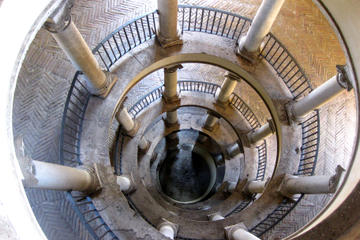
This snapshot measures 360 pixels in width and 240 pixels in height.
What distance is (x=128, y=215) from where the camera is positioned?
7223 mm

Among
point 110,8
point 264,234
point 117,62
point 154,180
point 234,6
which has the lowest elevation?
point 264,234

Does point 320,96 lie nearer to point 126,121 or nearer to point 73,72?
point 126,121

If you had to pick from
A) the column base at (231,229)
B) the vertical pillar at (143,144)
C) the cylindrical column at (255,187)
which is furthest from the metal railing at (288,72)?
the vertical pillar at (143,144)

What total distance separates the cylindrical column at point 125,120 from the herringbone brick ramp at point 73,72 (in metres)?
2.08

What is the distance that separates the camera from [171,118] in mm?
13758

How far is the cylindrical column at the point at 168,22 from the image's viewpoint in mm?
7375

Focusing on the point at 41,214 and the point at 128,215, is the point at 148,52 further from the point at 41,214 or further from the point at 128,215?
the point at 41,214

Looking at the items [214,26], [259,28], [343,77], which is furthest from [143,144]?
[343,77]

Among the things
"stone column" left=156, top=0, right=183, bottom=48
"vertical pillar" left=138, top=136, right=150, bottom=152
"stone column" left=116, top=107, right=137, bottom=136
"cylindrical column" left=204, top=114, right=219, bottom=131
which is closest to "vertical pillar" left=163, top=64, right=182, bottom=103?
"stone column" left=156, top=0, right=183, bottom=48

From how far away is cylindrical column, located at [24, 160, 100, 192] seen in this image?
4988mm

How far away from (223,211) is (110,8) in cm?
954

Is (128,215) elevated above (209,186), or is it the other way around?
(209,186)

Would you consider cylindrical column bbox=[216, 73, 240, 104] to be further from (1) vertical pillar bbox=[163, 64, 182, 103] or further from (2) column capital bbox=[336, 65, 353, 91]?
(2) column capital bbox=[336, 65, 353, 91]

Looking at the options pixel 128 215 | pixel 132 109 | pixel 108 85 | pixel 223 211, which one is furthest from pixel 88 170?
pixel 223 211
